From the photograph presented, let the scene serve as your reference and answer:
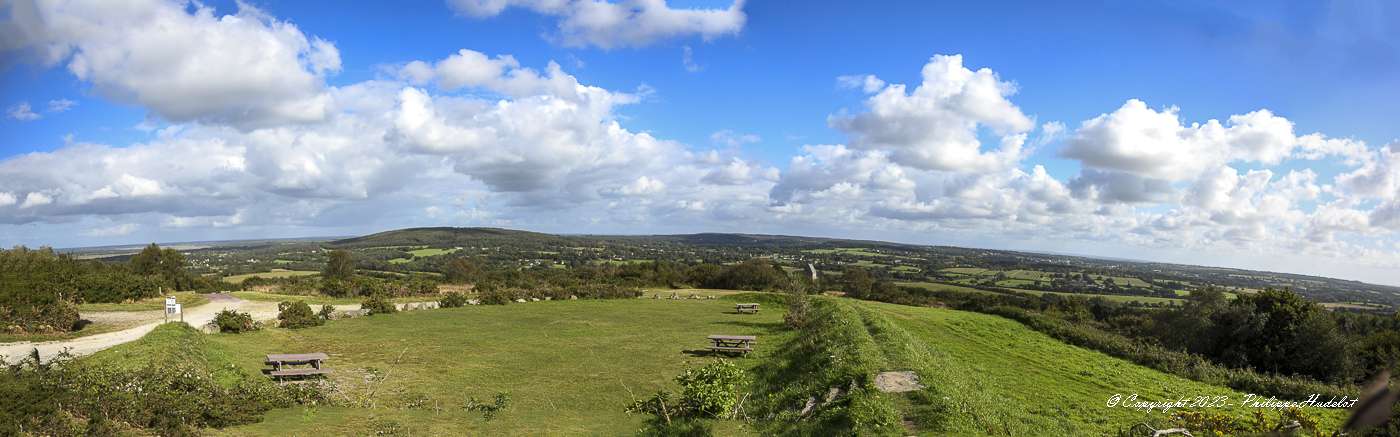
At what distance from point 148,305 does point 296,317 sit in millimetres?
12404

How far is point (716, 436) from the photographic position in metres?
12.1

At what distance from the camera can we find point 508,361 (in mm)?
20266

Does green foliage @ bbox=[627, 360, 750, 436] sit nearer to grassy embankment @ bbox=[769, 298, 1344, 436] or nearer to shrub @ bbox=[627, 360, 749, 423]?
shrub @ bbox=[627, 360, 749, 423]

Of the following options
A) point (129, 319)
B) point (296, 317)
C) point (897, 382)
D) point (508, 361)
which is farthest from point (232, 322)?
point (897, 382)

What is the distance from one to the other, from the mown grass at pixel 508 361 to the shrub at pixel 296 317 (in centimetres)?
75

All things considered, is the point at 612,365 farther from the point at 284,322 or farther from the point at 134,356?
the point at 284,322

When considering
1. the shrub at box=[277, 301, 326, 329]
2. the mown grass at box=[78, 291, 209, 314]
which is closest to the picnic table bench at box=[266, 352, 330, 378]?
the shrub at box=[277, 301, 326, 329]

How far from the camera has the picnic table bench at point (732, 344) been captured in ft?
70.6

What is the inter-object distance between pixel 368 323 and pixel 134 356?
1450cm

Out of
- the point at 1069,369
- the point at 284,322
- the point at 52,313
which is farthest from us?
the point at 284,322

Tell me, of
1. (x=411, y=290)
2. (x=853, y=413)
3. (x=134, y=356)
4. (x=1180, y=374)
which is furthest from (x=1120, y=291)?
(x=134, y=356)

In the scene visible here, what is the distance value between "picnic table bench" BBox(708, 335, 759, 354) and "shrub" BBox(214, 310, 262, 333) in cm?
1991

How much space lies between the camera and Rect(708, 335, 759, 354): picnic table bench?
21531mm

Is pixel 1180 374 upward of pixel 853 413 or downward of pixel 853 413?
downward
